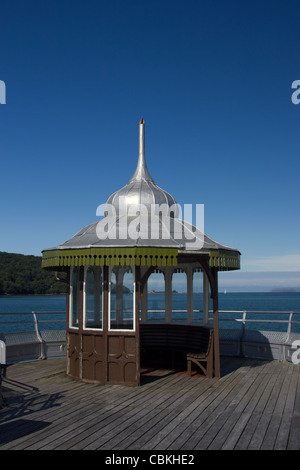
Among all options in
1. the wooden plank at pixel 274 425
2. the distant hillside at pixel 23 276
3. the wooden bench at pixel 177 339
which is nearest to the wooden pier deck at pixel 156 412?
the wooden plank at pixel 274 425

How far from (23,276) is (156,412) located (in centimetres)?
9768

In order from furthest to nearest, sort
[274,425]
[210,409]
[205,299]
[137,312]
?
[205,299]
[137,312]
[210,409]
[274,425]

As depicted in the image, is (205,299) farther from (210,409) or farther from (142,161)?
(210,409)

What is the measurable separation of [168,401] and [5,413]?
2.87 m

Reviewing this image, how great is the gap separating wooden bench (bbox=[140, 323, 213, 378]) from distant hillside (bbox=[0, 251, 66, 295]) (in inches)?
3326

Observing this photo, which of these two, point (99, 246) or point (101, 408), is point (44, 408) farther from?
point (99, 246)

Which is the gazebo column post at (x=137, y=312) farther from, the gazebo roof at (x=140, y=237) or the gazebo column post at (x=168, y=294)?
the gazebo column post at (x=168, y=294)

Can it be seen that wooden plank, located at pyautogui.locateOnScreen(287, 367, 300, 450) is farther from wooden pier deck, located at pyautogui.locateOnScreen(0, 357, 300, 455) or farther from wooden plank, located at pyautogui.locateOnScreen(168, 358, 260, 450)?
wooden plank, located at pyautogui.locateOnScreen(168, 358, 260, 450)

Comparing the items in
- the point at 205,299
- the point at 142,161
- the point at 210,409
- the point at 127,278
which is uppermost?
the point at 142,161

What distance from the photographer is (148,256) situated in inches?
350

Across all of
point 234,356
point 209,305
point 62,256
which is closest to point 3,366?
point 62,256

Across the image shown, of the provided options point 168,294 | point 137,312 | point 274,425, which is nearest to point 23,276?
point 168,294

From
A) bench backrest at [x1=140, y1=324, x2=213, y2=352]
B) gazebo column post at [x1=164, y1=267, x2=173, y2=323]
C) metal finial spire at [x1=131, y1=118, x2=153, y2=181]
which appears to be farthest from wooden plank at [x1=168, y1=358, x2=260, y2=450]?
metal finial spire at [x1=131, y1=118, x2=153, y2=181]

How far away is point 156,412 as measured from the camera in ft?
23.6
